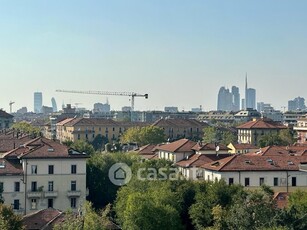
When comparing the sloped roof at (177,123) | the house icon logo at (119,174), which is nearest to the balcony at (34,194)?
the house icon logo at (119,174)

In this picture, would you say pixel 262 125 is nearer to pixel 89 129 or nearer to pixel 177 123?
pixel 177 123

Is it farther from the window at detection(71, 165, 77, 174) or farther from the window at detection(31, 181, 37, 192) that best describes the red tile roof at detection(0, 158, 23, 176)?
the window at detection(71, 165, 77, 174)

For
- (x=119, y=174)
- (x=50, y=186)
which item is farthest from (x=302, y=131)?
(x=50, y=186)

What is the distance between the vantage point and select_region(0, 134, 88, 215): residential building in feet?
Answer: 158

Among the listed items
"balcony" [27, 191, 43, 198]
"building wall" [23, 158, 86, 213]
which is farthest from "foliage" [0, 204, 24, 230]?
"building wall" [23, 158, 86, 213]

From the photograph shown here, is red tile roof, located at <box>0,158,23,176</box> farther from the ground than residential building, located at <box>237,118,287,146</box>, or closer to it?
closer to it

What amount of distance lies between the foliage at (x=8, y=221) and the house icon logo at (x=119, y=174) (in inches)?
769

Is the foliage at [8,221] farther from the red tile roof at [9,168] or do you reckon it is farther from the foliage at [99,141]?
the foliage at [99,141]

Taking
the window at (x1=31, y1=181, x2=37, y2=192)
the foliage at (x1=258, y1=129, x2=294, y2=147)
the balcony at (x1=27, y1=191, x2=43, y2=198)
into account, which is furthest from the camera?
the foliage at (x1=258, y1=129, x2=294, y2=147)

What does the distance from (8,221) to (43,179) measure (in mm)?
15845

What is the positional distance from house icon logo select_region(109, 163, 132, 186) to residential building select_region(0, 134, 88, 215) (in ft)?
16.2

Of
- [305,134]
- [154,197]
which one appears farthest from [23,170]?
[305,134]

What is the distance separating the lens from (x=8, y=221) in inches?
1318

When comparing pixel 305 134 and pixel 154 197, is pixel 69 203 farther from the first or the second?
pixel 305 134
